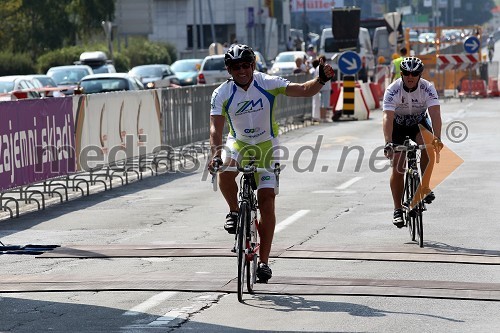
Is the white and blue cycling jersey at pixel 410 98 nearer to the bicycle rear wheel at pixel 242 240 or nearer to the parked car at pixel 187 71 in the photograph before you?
the bicycle rear wheel at pixel 242 240

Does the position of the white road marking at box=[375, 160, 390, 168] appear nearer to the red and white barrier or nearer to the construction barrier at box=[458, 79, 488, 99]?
the red and white barrier

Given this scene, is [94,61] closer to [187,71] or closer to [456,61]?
[187,71]

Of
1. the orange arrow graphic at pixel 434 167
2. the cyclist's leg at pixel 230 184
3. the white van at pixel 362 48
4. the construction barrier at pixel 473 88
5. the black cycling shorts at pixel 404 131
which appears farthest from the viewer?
the white van at pixel 362 48

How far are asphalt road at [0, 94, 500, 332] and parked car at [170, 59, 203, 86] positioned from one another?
3259 centimetres

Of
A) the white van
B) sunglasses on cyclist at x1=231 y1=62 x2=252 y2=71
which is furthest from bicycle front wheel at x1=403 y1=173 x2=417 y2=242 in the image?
the white van

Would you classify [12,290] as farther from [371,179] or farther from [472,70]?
[472,70]

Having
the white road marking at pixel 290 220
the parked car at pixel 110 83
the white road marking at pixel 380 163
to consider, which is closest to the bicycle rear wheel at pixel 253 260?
the white road marking at pixel 290 220

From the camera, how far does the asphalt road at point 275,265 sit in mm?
8758

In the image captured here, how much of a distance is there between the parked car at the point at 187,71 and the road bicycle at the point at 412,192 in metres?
38.7

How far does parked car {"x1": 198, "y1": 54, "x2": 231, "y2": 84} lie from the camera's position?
4675 centimetres

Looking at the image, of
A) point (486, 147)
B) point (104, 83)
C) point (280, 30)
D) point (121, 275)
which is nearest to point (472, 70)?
point (104, 83)

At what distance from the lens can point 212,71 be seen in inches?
1869

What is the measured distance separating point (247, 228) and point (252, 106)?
965mm

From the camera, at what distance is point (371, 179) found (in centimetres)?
1927
